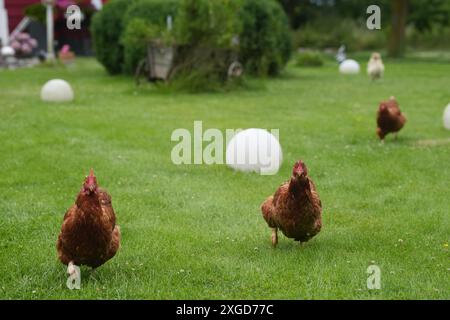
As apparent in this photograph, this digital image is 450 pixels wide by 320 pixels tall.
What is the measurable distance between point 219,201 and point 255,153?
151cm

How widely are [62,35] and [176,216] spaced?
3404cm

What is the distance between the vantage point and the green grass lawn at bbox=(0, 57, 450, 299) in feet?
18.7

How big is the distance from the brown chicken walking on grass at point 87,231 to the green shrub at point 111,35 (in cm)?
2017

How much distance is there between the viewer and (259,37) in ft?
80.2

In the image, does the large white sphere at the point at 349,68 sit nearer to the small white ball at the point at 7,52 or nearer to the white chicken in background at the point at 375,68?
the white chicken in background at the point at 375,68

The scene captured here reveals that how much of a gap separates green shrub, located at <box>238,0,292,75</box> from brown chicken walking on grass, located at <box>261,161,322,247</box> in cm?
1790

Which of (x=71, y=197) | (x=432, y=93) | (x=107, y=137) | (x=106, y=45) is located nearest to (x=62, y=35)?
(x=106, y=45)

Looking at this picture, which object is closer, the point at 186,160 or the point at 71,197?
the point at 71,197

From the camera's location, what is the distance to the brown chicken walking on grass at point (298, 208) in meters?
6.18

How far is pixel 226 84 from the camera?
19469mm

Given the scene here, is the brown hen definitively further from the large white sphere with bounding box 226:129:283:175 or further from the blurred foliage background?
the blurred foliage background

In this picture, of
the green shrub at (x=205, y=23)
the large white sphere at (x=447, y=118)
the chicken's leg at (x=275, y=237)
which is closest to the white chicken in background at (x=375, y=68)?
the green shrub at (x=205, y=23)

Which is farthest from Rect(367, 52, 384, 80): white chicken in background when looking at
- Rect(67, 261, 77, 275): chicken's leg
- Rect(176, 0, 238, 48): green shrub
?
Rect(67, 261, 77, 275): chicken's leg
